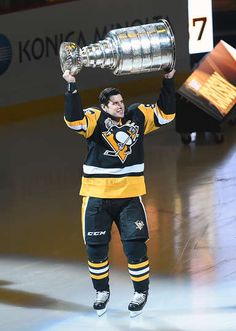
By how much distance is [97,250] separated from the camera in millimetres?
Result: 8469

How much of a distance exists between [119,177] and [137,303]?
92cm

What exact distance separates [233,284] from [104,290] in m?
1.09

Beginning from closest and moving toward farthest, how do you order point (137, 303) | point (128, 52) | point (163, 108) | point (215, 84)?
point (128, 52), point (163, 108), point (137, 303), point (215, 84)

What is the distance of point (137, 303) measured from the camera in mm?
8523

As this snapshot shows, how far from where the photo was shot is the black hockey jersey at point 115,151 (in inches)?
328

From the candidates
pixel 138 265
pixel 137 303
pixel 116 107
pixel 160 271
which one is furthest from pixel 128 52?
pixel 160 271

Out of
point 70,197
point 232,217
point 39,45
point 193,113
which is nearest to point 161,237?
point 232,217

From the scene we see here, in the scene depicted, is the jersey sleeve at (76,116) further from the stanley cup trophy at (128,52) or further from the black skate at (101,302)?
the black skate at (101,302)

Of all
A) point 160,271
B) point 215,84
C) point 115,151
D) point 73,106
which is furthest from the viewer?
point 215,84

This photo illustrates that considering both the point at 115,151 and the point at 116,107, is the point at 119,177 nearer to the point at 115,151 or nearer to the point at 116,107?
the point at 115,151

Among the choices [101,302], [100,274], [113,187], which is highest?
[113,187]

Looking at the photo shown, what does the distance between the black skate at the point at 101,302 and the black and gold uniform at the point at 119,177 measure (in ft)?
0.79

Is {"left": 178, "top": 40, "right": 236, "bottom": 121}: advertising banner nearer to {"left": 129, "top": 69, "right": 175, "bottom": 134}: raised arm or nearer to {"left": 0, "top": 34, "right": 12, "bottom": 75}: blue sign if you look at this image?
{"left": 0, "top": 34, "right": 12, "bottom": 75}: blue sign

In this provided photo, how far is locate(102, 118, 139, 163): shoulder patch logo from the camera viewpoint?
8312 mm
